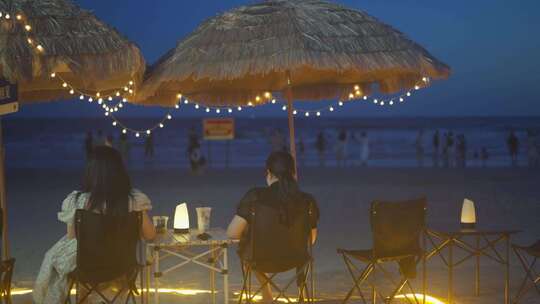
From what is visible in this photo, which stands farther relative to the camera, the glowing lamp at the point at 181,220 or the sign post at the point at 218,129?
the sign post at the point at 218,129

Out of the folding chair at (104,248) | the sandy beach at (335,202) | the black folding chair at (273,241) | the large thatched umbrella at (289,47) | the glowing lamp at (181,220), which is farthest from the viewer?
the sandy beach at (335,202)

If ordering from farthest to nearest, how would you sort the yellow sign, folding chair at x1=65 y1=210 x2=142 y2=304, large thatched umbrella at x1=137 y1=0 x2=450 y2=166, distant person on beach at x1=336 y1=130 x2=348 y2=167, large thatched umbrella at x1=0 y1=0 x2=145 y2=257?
distant person on beach at x1=336 y1=130 x2=348 y2=167 < the yellow sign < large thatched umbrella at x1=137 y1=0 x2=450 y2=166 < large thatched umbrella at x1=0 y1=0 x2=145 y2=257 < folding chair at x1=65 y1=210 x2=142 y2=304

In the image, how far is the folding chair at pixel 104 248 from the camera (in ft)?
15.8

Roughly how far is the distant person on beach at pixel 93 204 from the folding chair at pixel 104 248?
10cm

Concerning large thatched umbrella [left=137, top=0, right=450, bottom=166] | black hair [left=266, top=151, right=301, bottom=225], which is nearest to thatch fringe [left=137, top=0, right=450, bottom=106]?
large thatched umbrella [left=137, top=0, right=450, bottom=166]

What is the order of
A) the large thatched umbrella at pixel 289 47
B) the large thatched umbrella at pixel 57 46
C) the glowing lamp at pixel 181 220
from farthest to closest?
the large thatched umbrella at pixel 289 47
the glowing lamp at pixel 181 220
the large thatched umbrella at pixel 57 46

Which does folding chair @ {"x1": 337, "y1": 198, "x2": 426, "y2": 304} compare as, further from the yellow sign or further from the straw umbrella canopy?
the yellow sign

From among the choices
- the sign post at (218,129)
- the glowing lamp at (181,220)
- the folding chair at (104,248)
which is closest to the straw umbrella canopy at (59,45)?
the glowing lamp at (181,220)

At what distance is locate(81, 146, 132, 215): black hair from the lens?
4.93 meters

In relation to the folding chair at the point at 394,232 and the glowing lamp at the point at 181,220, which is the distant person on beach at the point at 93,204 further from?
the folding chair at the point at 394,232

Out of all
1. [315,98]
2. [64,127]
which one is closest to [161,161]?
[315,98]

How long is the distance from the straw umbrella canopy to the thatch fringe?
0.38 meters

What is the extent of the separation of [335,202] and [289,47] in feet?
28.0

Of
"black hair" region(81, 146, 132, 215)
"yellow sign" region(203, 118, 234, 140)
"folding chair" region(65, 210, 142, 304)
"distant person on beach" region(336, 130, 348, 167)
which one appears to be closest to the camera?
"folding chair" region(65, 210, 142, 304)
